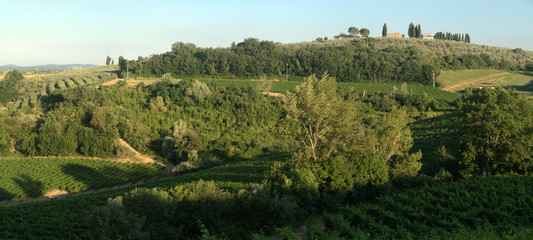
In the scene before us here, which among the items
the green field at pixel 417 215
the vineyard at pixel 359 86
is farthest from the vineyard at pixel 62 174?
the vineyard at pixel 359 86

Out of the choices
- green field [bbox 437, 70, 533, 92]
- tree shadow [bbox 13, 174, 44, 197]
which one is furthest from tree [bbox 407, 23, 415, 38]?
tree shadow [bbox 13, 174, 44, 197]

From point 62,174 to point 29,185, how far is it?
13.7 feet

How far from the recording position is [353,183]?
21594 millimetres

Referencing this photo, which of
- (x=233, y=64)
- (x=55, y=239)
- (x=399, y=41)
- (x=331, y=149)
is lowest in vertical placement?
(x=55, y=239)

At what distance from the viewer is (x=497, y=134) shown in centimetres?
2473

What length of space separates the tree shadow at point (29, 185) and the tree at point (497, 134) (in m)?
42.2

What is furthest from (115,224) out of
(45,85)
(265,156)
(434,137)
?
(45,85)

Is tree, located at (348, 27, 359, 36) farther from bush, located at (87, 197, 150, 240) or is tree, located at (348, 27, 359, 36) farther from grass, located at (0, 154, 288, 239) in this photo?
bush, located at (87, 197, 150, 240)

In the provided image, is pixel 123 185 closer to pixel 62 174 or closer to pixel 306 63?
pixel 62 174

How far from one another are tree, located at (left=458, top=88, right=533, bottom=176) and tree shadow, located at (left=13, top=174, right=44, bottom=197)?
4221 cm

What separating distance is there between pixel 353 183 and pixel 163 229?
13046mm

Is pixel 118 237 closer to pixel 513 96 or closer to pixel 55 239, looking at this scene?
pixel 55 239

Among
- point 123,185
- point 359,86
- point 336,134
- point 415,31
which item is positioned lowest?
point 123,185

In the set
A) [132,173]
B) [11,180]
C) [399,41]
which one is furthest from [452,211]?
[399,41]
